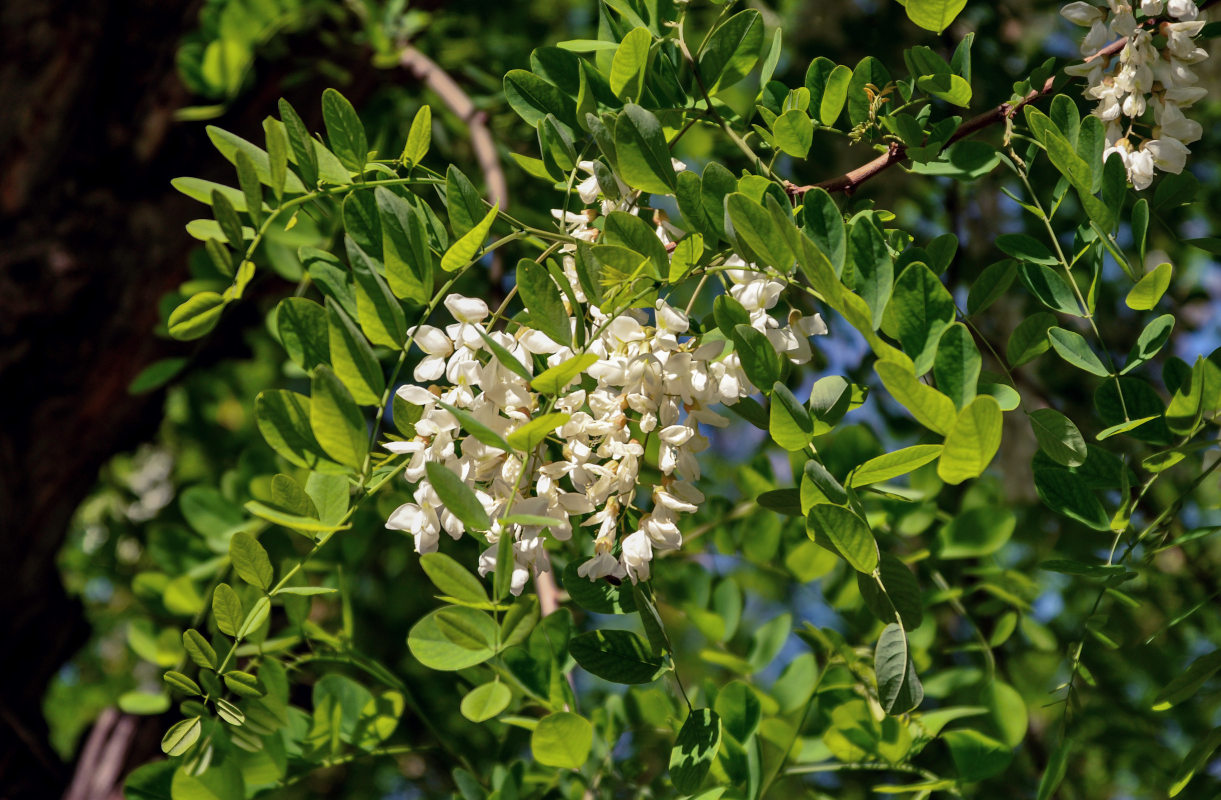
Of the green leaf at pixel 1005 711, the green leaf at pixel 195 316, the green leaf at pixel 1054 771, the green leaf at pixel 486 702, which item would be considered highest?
the green leaf at pixel 195 316

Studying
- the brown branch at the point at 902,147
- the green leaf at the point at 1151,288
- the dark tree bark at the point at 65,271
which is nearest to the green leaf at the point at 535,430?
the brown branch at the point at 902,147

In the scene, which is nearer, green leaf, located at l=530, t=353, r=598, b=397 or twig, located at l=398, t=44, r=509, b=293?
green leaf, located at l=530, t=353, r=598, b=397

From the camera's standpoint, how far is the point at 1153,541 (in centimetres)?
55

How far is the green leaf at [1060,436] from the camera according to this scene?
45 centimetres

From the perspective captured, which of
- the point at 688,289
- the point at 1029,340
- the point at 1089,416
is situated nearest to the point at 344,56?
the point at 688,289

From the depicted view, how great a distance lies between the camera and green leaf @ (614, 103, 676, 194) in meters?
0.46

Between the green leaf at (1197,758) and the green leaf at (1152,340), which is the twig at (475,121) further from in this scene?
the green leaf at (1197,758)

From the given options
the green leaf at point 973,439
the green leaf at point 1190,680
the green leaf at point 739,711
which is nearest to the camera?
the green leaf at point 973,439

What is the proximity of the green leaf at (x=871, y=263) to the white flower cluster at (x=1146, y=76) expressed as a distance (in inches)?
6.5

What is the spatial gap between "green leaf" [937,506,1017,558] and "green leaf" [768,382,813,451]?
0.46m

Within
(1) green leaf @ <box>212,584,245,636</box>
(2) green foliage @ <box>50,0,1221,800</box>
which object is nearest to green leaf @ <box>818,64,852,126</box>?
(2) green foliage @ <box>50,0,1221,800</box>

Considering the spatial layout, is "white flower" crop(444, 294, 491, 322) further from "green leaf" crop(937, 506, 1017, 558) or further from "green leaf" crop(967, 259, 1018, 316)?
"green leaf" crop(937, 506, 1017, 558)

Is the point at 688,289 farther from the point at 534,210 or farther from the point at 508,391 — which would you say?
the point at 508,391

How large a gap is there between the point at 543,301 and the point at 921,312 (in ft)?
0.59
